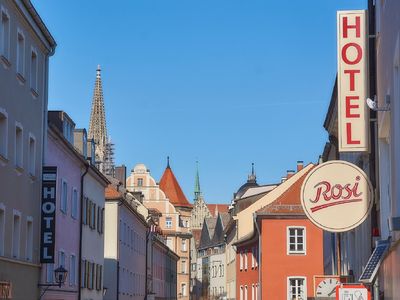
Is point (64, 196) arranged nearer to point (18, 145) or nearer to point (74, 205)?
point (74, 205)

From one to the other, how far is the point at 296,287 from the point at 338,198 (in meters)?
41.0

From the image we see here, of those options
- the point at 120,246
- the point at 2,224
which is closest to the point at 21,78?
the point at 2,224

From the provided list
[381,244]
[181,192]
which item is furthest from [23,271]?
[181,192]

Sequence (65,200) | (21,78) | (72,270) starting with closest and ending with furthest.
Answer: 1. (21,78)
2. (65,200)
3. (72,270)

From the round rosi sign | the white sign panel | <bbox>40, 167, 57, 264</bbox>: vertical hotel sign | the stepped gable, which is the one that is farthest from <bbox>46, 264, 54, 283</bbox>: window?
the stepped gable

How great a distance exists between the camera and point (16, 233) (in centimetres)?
2712

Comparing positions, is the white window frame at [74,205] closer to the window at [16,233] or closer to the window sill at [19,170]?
the window sill at [19,170]

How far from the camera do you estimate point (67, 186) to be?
36.3 m

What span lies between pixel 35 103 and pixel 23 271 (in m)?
5.60

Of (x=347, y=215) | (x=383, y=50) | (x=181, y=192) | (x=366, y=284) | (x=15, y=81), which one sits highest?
→ (x=181, y=192)

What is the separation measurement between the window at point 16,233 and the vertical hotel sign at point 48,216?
2782 mm

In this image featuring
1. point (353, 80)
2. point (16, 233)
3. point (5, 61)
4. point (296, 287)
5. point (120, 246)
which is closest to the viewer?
point (353, 80)

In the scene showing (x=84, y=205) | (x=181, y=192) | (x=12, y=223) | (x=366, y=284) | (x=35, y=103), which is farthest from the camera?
(x=181, y=192)

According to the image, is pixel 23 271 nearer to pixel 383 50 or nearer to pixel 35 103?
pixel 35 103
